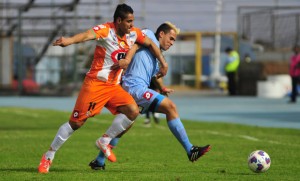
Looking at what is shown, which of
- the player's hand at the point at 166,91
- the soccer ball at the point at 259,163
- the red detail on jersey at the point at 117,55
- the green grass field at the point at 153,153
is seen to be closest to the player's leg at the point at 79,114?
the green grass field at the point at 153,153

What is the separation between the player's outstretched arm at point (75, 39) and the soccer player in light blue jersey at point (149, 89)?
492 millimetres

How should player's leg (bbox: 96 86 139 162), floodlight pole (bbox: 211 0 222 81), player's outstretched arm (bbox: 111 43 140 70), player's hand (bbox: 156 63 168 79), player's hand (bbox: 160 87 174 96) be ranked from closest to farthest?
player's outstretched arm (bbox: 111 43 140 70), player's leg (bbox: 96 86 139 162), player's hand (bbox: 156 63 168 79), player's hand (bbox: 160 87 174 96), floodlight pole (bbox: 211 0 222 81)

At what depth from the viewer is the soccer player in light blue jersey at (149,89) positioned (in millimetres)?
11234

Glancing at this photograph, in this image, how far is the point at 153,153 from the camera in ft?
46.9

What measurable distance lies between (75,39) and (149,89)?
1.46 m

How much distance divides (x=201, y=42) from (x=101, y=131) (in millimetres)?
34914

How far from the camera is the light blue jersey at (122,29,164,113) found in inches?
447

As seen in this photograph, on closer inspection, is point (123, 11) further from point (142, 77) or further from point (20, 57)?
point (20, 57)

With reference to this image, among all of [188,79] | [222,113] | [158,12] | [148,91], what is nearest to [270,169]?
[148,91]

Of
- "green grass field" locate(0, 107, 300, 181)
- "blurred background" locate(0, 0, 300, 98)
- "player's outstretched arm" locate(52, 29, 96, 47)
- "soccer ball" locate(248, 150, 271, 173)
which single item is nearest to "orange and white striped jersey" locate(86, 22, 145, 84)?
"player's outstretched arm" locate(52, 29, 96, 47)

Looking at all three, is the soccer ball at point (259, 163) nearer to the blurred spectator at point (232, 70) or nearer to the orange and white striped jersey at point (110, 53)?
the orange and white striped jersey at point (110, 53)

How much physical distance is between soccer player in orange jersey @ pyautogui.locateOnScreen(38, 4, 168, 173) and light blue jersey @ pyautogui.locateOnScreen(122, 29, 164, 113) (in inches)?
6.6

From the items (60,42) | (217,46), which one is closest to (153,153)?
(60,42)

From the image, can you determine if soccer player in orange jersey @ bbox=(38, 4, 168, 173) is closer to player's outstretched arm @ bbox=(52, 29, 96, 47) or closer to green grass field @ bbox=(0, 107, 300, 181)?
player's outstretched arm @ bbox=(52, 29, 96, 47)
